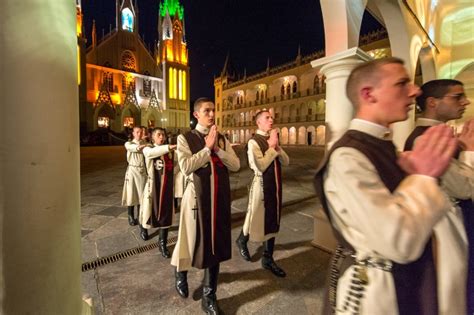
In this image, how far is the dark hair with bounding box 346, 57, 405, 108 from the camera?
3.76 ft

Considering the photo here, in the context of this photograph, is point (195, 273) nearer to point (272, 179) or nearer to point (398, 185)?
point (272, 179)

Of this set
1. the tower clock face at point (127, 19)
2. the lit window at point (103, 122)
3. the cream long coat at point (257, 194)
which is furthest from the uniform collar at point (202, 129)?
the tower clock face at point (127, 19)

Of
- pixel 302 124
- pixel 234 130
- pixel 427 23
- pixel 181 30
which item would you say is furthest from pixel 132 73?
pixel 427 23

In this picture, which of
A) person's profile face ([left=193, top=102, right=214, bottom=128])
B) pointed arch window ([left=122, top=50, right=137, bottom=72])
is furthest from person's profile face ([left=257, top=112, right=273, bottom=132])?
pointed arch window ([left=122, top=50, right=137, bottom=72])

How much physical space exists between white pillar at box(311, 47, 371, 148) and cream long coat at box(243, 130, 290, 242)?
0.80 m

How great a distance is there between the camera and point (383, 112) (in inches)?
45.3

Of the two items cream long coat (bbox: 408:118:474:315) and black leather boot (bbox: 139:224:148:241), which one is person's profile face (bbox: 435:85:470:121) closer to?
cream long coat (bbox: 408:118:474:315)

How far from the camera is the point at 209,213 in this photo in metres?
2.54

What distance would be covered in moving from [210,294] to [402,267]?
1851 millimetres

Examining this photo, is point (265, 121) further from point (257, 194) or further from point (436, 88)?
point (436, 88)

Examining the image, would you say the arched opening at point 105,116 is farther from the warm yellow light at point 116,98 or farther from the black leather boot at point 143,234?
the black leather boot at point 143,234

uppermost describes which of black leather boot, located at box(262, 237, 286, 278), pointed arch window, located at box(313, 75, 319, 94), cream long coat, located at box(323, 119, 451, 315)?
pointed arch window, located at box(313, 75, 319, 94)

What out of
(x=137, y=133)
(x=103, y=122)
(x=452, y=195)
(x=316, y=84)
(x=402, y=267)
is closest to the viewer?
(x=402, y=267)

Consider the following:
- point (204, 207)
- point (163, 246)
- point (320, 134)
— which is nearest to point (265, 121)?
point (204, 207)
